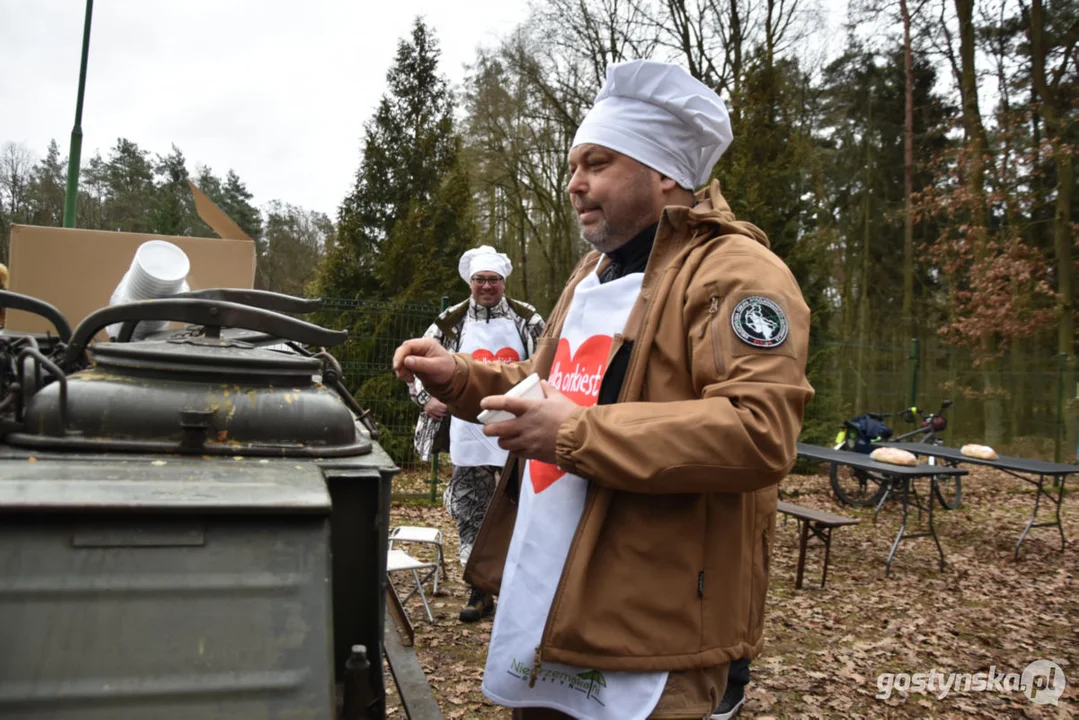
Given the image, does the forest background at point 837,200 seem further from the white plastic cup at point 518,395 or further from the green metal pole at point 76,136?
the white plastic cup at point 518,395

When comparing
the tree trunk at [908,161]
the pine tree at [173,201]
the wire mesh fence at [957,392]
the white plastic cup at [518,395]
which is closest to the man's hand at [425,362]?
the white plastic cup at [518,395]

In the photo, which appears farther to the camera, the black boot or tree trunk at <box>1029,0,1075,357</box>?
tree trunk at <box>1029,0,1075,357</box>

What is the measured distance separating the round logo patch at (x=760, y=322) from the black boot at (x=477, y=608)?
3.72 metres

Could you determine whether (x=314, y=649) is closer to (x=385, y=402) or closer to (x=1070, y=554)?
(x=385, y=402)

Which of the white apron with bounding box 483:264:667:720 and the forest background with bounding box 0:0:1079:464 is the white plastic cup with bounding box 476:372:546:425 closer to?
the white apron with bounding box 483:264:667:720

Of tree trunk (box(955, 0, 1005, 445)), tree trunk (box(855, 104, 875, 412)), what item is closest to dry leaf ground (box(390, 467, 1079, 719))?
tree trunk (box(955, 0, 1005, 445))

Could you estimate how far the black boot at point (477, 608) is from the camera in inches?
187

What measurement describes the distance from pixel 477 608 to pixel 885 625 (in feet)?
8.93

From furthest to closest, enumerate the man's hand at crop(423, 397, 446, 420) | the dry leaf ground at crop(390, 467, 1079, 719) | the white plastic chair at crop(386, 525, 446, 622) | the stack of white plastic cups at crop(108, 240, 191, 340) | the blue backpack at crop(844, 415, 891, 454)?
the blue backpack at crop(844, 415, 891, 454) → the man's hand at crop(423, 397, 446, 420) → the white plastic chair at crop(386, 525, 446, 622) → the dry leaf ground at crop(390, 467, 1079, 719) → the stack of white plastic cups at crop(108, 240, 191, 340)

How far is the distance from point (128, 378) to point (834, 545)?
7079 millimetres

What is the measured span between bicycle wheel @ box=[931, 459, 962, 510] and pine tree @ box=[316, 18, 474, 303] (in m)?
6.66

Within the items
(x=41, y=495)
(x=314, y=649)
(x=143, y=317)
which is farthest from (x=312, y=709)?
(x=143, y=317)

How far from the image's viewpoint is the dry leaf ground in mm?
4020

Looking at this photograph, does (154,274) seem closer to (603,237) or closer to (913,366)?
(603,237)
